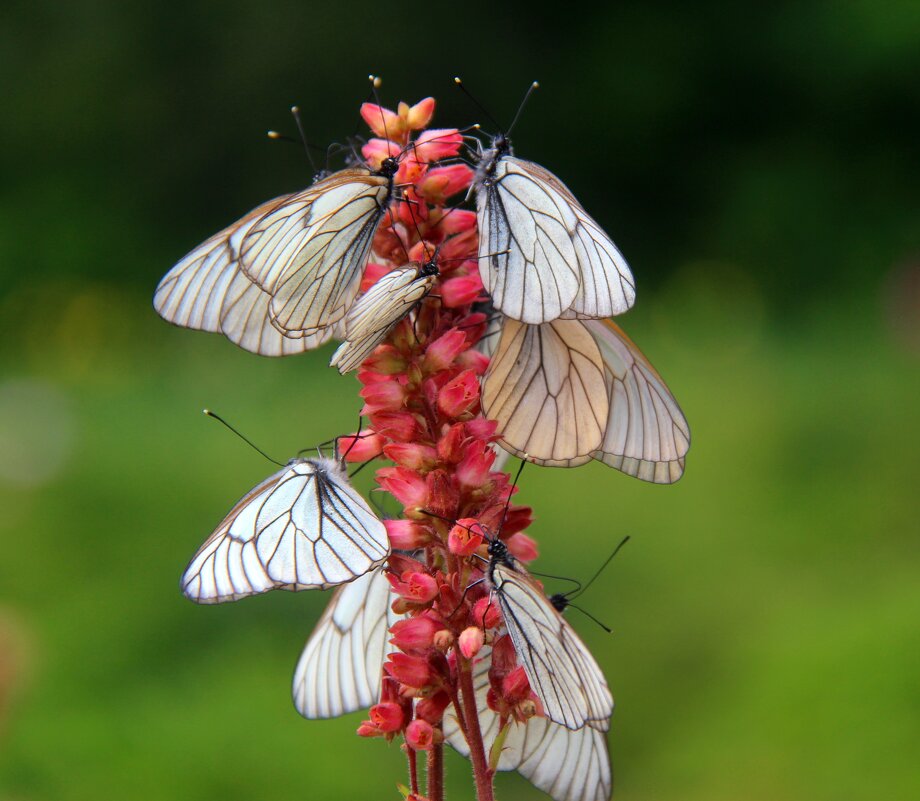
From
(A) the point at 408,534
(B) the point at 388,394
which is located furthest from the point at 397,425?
(A) the point at 408,534

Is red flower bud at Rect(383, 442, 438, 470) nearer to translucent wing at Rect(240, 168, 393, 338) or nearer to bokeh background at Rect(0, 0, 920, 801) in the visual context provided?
translucent wing at Rect(240, 168, 393, 338)

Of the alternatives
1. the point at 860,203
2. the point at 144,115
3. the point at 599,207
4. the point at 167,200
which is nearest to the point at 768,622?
the point at 860,203

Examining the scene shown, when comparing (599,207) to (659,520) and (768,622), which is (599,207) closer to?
(659,520)

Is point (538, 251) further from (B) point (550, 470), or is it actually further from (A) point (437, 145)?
(B) point (550, 470)

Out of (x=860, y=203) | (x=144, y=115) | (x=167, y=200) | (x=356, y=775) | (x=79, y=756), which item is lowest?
(x=79, y=756)

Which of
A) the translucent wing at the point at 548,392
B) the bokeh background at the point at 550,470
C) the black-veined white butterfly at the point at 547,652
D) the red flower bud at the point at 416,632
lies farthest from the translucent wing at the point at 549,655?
the bokeh background at the point at 550,470

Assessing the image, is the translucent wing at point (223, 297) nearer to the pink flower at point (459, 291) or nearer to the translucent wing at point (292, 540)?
the translucent wing at point (292, 540)
